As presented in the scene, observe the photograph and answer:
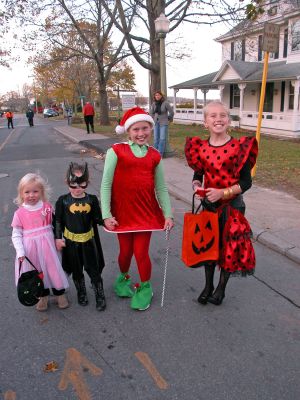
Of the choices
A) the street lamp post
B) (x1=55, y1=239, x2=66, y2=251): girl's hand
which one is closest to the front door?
the street lamp post

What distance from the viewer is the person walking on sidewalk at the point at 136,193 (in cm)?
279

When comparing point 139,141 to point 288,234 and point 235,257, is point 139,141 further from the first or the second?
point 288,234

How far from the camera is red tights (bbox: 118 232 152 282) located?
3.03m

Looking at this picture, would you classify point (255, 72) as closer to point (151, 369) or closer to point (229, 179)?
point (229, 179)

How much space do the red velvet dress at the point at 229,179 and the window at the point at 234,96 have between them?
23.9 meters

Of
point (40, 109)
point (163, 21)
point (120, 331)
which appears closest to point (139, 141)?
point (120, 331)

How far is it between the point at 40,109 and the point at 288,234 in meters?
99.0

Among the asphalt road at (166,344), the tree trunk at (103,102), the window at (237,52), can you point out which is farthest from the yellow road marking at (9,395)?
the window at (237,52)

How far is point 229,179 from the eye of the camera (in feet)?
8.89

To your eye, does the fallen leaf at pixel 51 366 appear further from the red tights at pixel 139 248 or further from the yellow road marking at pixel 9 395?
the red tights at pixel 139 248

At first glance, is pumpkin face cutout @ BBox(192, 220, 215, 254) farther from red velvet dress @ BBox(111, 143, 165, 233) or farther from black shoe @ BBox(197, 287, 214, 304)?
black shoe @ BBox(197, 287, 214, 304)

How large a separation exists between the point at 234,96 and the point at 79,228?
Answer: 24.8 meters

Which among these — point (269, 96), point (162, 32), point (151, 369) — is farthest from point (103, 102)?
point (151, 369)

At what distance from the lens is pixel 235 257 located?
111 inches
